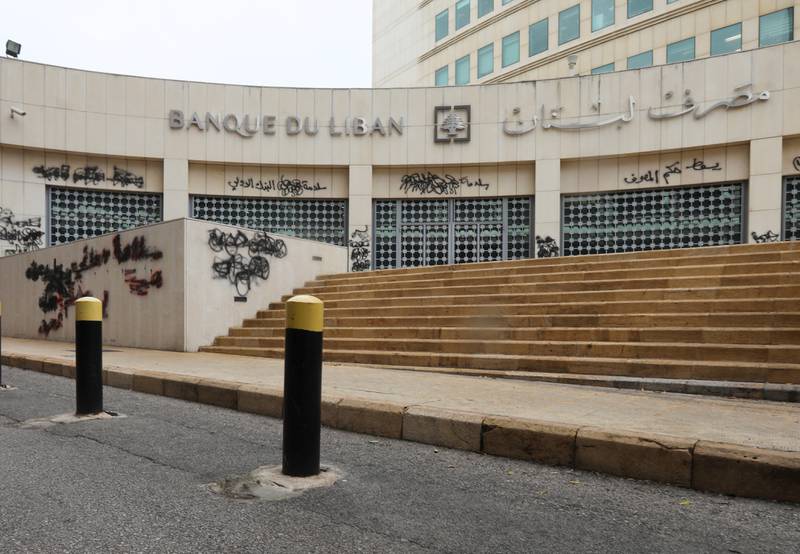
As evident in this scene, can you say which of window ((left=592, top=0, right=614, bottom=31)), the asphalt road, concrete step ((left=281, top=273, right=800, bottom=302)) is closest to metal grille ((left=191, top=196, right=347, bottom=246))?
concrete step ((left=281, top=273, right=800, bottom=302))

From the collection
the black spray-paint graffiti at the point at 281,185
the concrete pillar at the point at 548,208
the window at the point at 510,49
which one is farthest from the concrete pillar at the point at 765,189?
the window at the point at 510,49

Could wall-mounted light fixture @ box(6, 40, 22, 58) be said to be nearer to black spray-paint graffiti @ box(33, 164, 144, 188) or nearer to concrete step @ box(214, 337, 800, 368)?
black spray-paint graffiti @ box(33, 164, 144, 188)

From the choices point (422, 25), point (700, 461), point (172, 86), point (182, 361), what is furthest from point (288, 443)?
point (422, 25)

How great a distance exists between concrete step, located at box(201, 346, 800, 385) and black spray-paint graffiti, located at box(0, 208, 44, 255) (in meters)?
13.5

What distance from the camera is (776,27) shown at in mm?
21969

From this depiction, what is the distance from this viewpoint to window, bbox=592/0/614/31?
25.9m

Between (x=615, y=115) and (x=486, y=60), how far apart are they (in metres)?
13.9

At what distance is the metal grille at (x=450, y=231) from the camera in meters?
19.1

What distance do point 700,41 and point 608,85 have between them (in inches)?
348

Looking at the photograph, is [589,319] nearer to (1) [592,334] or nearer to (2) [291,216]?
(1) [592,334]

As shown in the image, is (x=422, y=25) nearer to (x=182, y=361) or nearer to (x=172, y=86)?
(x=172, y=86)

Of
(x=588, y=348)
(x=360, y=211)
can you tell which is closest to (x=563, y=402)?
(x=588, y=348)

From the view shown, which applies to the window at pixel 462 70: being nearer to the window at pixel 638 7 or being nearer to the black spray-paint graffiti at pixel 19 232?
the window at pixel 638 7

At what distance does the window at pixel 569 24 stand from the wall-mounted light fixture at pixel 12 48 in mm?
21070
